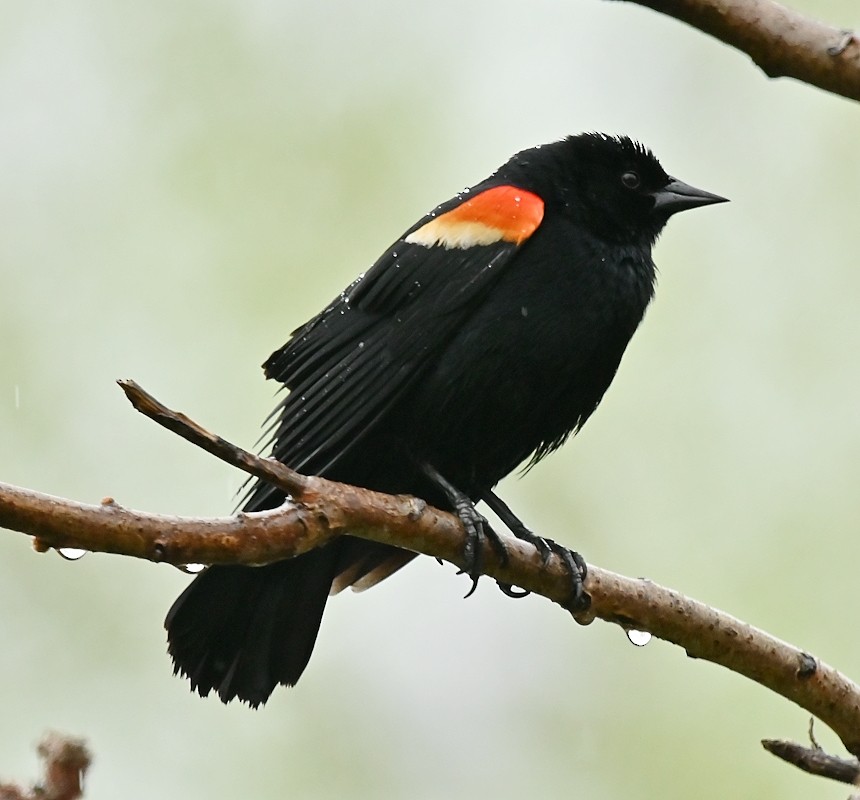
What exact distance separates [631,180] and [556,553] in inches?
51.7

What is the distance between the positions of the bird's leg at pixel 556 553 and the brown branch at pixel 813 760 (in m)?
0.68

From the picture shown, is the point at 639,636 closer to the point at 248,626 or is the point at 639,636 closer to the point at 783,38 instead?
the point at 248,626

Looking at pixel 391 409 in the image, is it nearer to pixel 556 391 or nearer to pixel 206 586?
pixel 556 391

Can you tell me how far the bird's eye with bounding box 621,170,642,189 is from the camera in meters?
3.73

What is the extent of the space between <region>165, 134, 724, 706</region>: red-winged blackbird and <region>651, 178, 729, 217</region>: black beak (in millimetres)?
263

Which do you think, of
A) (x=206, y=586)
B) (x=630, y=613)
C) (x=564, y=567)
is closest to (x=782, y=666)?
(x=630, y=613)

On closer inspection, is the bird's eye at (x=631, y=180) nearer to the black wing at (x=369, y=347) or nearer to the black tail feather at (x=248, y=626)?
the black wing at (x=369, y=347)

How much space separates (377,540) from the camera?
2594mm

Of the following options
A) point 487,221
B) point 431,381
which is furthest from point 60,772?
point 487,221

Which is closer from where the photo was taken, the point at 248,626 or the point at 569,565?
the point at 569,565

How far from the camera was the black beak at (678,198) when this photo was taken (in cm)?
373

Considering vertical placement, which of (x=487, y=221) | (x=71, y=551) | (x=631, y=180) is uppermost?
(x=631, y=180)

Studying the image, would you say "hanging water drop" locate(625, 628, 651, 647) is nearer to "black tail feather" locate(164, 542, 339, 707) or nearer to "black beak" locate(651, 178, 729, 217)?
"black tail feather" locate(164, 542, 339, 707)

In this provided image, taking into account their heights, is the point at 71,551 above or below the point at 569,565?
below
